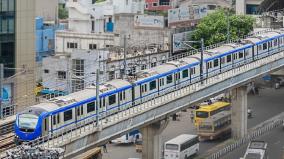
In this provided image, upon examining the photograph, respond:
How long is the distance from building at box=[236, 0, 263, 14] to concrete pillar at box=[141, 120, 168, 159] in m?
44.3

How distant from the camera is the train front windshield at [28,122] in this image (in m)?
41.1

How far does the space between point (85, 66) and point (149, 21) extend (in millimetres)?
13269

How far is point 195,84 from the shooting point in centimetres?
5672

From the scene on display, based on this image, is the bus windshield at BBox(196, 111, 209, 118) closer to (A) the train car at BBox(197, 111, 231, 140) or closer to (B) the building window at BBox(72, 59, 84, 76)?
(A) the train car at BBox(197, 111, 231, 140)

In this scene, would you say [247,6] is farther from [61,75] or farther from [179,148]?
[179,148]

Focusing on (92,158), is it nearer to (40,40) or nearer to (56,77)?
(56,77)

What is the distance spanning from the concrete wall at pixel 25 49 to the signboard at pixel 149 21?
23.8m

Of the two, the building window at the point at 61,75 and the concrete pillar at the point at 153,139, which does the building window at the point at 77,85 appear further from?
the concrete pillar at the point at 153,139

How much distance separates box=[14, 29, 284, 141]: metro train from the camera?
4166 centimetres

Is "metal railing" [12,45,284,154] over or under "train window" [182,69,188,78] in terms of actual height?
under

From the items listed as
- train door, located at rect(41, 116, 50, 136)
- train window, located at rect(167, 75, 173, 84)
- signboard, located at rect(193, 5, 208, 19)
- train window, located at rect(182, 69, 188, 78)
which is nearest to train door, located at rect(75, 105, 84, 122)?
train door, located at rect(41, 116, 50, 136)

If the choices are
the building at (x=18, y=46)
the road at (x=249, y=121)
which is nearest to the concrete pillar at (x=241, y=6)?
the road at (x=249, y=121)

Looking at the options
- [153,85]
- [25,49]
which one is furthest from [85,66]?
[153,85]

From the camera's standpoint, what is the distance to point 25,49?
2311 inches
